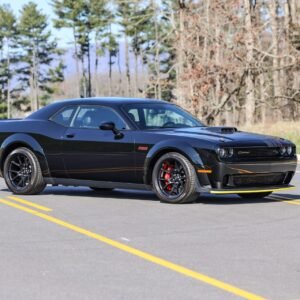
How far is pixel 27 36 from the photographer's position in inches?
3595

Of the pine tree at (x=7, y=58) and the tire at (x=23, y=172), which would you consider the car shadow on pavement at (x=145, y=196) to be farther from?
the pine tree at (x=7, y=58)

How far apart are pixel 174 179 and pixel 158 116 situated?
1.28 m

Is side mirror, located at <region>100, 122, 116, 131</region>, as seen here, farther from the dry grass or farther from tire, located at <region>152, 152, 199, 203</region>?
the dry grass

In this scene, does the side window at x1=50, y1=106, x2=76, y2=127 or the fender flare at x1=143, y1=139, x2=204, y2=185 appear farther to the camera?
the side window at x1=50, y1=106, x2=76, y2=127

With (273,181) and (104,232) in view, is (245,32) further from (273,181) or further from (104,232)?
(104,232)

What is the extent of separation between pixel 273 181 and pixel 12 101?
88.9m

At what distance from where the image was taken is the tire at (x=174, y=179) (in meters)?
9.41

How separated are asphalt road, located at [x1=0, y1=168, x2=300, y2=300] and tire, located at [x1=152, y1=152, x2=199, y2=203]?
15 cm

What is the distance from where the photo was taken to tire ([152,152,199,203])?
30.9ft

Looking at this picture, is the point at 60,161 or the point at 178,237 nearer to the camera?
the point at 178,237

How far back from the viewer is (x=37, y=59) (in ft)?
309

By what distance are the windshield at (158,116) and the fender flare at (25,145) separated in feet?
5.10

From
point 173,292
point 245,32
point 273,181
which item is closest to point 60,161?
point 273,181

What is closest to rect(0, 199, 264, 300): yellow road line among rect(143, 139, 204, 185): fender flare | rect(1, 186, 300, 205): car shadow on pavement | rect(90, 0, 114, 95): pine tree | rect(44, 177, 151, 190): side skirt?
rect(44, 177, 151, 190): side skirt
